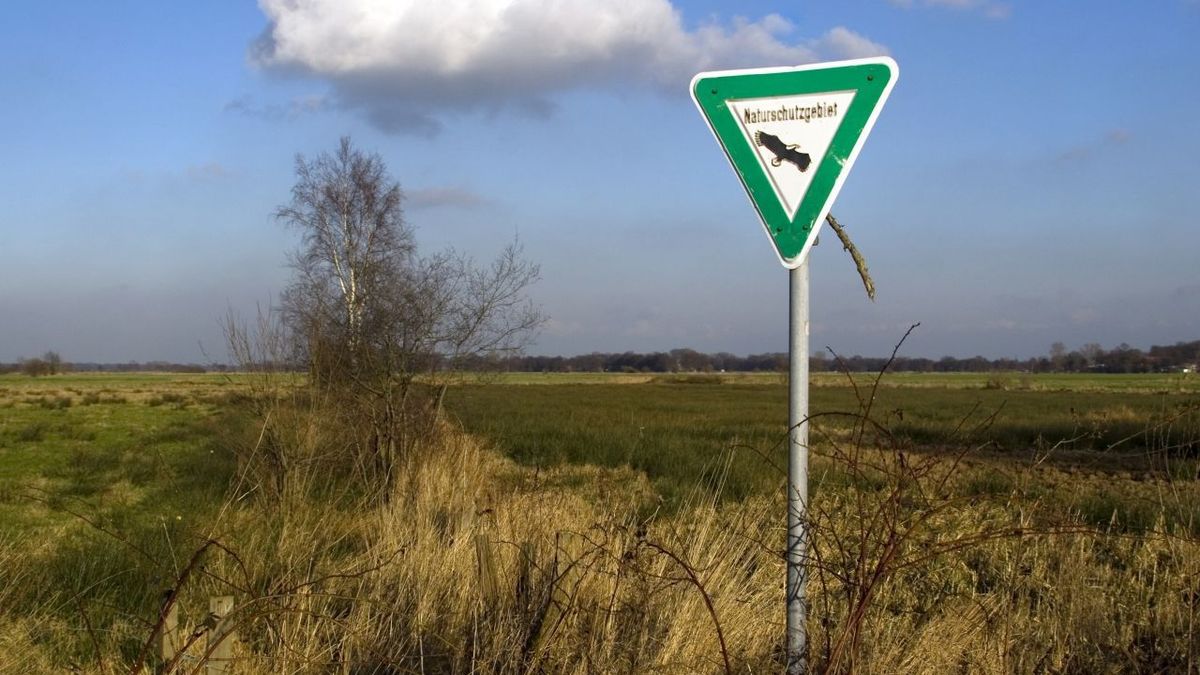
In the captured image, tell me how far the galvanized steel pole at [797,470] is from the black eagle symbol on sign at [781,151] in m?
0.30

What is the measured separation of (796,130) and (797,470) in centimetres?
108

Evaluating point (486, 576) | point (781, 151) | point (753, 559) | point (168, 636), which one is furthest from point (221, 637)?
point (753, 559)

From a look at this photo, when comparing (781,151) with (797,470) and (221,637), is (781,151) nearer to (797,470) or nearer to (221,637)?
(797,470)

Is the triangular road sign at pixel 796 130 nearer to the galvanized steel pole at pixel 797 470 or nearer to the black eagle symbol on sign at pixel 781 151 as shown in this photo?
the black eagle symbol on sign at pixel 781 151

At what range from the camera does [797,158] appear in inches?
116

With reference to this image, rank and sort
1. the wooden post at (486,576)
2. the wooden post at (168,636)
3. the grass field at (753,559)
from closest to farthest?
the wooden post at (168,636) < the grass field at (753,559) < the wooden post at (486,576)

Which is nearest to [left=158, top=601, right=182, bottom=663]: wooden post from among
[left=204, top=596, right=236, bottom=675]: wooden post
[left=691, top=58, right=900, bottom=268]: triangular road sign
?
[left=204, top=596, right=236, bottom=675]: wooden post

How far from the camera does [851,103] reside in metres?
2.89

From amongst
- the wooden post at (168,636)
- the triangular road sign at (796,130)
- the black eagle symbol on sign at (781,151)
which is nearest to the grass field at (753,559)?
the wooden post at (168,636)

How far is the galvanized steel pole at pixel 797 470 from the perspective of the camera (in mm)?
2934

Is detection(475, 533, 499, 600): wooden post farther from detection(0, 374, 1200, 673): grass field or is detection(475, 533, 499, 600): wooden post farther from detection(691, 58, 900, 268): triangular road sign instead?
detection(691, 58, 900, 268): triangular road sign

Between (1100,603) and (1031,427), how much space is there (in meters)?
24.7

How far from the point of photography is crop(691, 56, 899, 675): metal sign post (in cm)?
289

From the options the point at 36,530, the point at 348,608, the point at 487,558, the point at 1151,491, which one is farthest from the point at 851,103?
the point at 1151,491
